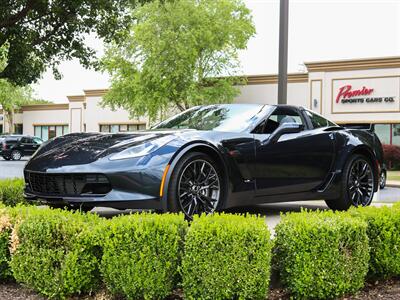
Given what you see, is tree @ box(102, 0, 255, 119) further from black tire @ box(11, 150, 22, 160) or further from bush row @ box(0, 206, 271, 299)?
bush row @ box(0, 206, 271, 299)

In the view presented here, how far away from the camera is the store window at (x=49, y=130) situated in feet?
168

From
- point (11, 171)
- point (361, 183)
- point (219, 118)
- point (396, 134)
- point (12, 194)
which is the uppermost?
point (396, 134)

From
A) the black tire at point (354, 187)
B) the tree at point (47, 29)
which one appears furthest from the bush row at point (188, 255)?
the tree at point (47, 29)

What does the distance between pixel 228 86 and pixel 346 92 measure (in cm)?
689

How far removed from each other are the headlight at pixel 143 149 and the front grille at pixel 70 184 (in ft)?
0.84

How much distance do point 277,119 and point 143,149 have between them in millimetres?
2145

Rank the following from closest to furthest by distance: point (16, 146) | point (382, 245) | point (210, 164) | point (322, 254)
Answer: point (322, 254)
point (382, 245)
point (210, 164)
point (16, 146)

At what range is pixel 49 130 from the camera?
52188 mm

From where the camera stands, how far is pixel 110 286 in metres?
3.94

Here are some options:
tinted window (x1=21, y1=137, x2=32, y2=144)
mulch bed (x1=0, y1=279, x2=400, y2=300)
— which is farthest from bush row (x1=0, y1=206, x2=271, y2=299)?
tinted window (x1=21, y1=137, x2=32, y2=144)

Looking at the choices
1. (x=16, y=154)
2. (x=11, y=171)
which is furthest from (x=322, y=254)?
(x=16, y=154)

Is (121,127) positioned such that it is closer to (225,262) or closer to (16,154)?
(16,154)

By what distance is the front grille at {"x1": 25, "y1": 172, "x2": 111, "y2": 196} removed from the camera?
513 centimetres

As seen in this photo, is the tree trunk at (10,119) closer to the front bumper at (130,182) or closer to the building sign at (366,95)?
the building sign at (366,95)
